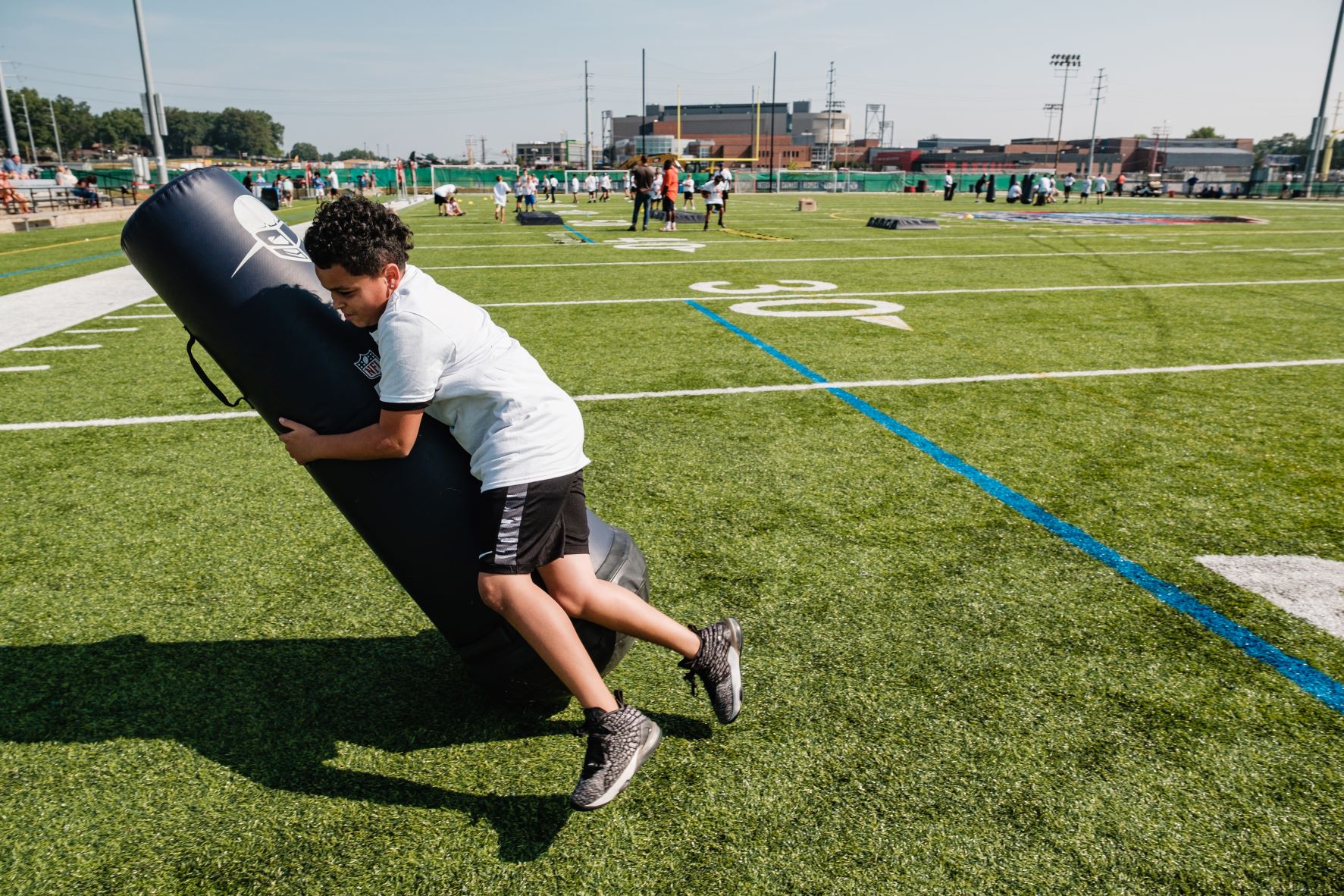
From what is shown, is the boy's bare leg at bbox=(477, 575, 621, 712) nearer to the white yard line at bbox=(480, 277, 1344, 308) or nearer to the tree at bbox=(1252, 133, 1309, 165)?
the white yard line at bbox=(480, 277, 1344, 308)

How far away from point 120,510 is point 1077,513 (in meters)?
4.34

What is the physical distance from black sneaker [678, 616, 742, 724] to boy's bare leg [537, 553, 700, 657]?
1.7 inches

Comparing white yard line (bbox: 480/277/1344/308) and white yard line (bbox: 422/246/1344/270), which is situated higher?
white yard line (bbox: 422/246/1344/270)

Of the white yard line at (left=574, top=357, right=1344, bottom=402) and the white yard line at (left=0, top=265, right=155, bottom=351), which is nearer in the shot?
the white yard line at (left=574, top=357, right=1344, bottom=402)

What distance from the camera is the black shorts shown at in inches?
83.9

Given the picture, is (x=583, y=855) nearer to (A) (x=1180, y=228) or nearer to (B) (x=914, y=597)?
(B) (x=914, y=597)

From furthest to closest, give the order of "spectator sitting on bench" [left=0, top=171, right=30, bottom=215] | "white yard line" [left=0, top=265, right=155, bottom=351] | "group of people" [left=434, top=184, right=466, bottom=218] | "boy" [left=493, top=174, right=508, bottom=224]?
"group of people" [left=434, top=184, right=466, bottom=218]
"spectator sitting on bench" [left=0, top=171, right=30, bottom=215]
"boy" [left=493, top=174, right=508, bottom=224]
"white yard line" [left=0, top=265, right=155, bottom=351]

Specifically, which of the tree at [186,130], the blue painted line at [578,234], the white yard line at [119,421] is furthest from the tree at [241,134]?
the white yard line at [119,421]

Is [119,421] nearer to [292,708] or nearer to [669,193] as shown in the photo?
[292,708]

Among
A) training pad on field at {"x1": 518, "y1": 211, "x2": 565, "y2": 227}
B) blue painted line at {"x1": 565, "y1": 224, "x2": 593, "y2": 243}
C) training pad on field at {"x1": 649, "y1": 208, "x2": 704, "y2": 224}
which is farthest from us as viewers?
training pad on field at {"x1": 649, "y1": 208, "x2": 704, "y2": 224}

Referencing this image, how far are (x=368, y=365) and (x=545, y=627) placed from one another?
819mm

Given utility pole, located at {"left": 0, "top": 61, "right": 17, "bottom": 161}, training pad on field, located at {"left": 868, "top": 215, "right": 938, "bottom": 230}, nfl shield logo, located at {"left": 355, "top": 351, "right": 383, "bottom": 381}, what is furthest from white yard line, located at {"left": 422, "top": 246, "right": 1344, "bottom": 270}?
utility pole, located at {"left": 0, "top": 61, "right": 17, "bottom": 161}

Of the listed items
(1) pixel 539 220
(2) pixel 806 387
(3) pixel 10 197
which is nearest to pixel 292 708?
(2) pixel 806 387

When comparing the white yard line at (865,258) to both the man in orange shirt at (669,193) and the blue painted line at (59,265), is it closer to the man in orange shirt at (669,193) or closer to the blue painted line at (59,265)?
the man in orange shirt at (669,193)
